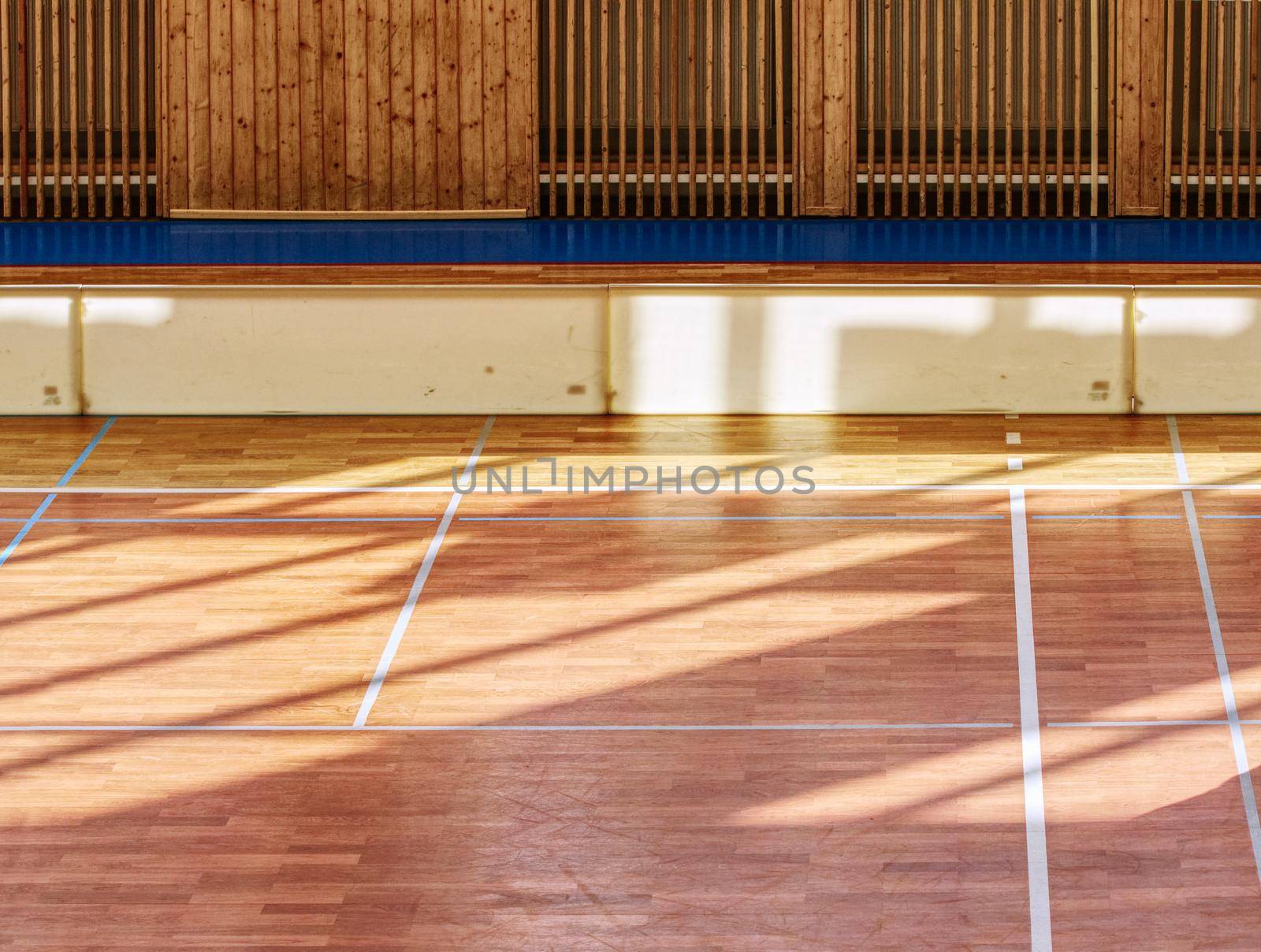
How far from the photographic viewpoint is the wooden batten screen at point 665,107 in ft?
39.0

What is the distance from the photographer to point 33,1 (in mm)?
12008

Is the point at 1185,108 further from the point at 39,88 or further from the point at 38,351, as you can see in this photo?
the point at 39,88

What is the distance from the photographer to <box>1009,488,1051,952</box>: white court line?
479 centimetres

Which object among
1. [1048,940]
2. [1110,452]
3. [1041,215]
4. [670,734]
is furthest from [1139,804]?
[1041,215]

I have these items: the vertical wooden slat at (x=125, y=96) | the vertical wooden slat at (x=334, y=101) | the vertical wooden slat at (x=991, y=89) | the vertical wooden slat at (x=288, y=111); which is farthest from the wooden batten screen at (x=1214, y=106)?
the vertical wooden slat at (x=125, y=96)

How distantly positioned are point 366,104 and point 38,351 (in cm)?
371

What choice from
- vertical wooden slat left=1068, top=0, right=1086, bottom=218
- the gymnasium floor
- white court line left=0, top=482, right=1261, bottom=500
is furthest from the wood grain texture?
vertical wooden slat left=1068, top=0, right=1086, bottom=218

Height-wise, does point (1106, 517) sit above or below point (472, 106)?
below

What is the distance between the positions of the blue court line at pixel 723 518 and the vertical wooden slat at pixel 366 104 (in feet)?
16.0

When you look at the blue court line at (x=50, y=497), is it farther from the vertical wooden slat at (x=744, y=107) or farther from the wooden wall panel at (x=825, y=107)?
the wooden wall panel at (x=825, y=107)

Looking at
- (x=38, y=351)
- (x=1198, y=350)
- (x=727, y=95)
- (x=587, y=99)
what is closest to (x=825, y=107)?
(x=727, y=95)

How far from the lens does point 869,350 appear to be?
8789 millimetres

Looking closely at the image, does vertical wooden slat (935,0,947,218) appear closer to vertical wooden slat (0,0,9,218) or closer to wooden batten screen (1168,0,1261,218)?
wooden batten screen (1168,0,1261,218)

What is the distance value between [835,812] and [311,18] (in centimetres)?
802
